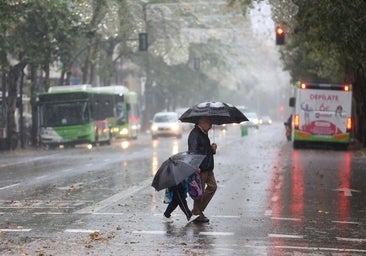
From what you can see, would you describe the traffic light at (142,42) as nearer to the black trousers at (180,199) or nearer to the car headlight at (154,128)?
the car headlight at (154,128)

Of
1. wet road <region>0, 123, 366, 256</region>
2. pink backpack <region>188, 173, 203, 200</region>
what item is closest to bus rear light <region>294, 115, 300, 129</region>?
wet road <region>0, 123, 366, 256</region>

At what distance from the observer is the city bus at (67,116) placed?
137 feet

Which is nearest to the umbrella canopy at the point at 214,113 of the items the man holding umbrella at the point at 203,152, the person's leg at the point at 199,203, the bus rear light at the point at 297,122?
the man holding umbrella at the point at 203,152

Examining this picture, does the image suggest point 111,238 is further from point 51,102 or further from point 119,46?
point 119,46

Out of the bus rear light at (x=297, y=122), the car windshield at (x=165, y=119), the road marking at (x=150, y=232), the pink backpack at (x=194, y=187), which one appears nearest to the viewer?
the road marking at (x=150, y=232)

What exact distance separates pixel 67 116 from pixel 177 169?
30.7 meters

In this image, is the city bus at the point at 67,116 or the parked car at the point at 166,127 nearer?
the city bus at the point at 67,116

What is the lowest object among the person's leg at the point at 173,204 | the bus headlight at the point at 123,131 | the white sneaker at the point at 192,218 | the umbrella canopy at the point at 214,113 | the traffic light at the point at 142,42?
the bus headlight at the point at 123,131

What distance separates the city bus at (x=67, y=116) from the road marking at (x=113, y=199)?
2193cm

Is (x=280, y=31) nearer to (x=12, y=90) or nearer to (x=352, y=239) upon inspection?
(x=12, y=90)

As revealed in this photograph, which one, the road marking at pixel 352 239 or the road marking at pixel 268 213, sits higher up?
the road marking at pixel 352 239

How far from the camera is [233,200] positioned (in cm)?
1633

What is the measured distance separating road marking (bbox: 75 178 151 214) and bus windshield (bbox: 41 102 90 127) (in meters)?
22.2

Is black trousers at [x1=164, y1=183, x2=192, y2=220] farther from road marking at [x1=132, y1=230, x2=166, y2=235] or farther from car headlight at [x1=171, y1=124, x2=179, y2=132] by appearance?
car headlight at [x1=171, y1=124, x2=179, y2=132]
